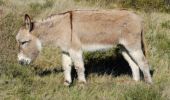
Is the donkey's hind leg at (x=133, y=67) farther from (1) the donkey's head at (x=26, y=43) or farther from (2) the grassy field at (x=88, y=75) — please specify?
(1) the donkey's head at (x=26, y=43)

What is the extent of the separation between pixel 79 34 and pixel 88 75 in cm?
99

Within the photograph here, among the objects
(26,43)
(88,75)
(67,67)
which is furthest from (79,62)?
(26,43)

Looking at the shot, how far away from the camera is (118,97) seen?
7535mm

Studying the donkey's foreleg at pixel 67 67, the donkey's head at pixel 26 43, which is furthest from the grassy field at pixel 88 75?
the donkey's head at pixel 26 43

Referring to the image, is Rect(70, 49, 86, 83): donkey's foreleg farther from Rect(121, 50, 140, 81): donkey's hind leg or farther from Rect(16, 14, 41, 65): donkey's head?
Rect(121, 50, 140, 81): donkey's hind leg

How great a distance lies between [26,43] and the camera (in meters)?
8.56

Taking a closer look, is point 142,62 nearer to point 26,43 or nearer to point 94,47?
point 94,47

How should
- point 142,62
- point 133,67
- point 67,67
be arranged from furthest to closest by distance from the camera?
point 133,67 → point 142,62 → point 67,67

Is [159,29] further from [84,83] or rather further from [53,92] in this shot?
[53,92]

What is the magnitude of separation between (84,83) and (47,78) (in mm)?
665

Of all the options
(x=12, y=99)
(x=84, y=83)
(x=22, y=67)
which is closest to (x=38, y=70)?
(x=22, y=67)

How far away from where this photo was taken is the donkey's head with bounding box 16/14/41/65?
27.9 feet

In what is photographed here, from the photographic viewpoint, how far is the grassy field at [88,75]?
7.53 metres

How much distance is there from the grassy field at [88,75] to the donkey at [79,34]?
1.14 feet
